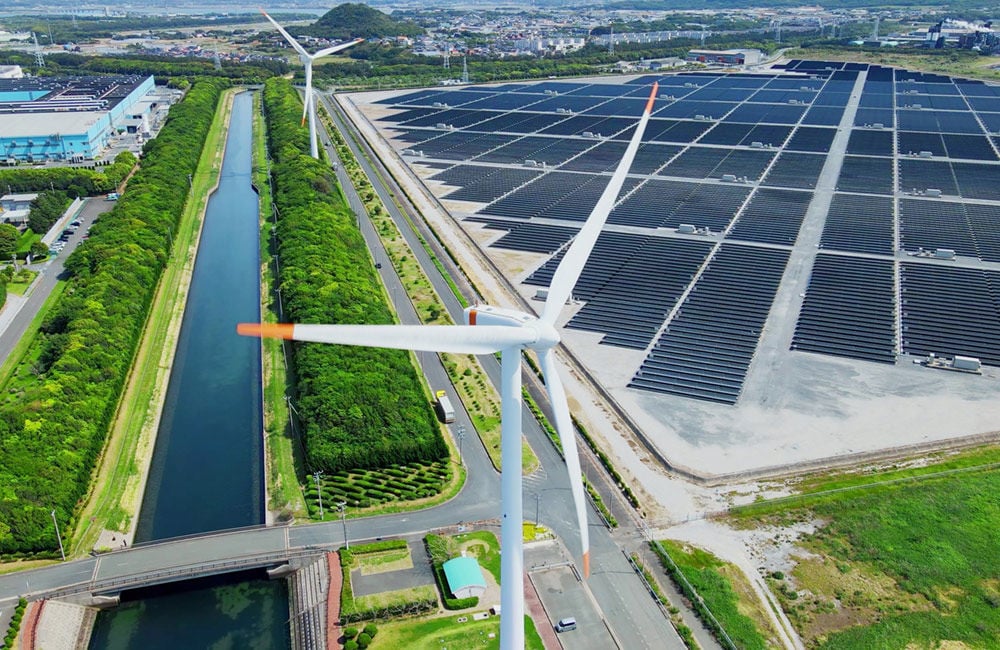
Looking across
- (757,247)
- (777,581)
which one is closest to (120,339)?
(777,581)

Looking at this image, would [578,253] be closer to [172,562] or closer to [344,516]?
[344,516]

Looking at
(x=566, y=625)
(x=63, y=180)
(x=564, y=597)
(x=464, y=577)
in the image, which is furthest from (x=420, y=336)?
(x=63, y=180)

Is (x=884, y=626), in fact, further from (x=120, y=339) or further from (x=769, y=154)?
(x=769, y=154)

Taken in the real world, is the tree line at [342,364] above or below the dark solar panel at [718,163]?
below

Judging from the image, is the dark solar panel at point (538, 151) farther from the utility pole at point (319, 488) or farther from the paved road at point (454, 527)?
the utility pole at point (319, 488)

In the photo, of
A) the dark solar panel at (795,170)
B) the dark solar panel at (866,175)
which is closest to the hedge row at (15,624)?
the dark solar panel at (795,170)

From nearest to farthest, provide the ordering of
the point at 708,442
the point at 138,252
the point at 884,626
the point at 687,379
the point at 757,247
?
the point at 884,626, the point at 708,442, the point at 687,379, the point at 138,252, the point at 757,247

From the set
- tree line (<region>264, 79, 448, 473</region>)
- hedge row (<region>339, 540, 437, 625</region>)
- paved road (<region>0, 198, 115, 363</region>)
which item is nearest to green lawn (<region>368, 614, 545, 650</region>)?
hedge row (<region>339, 540, 437, 625</region>)
